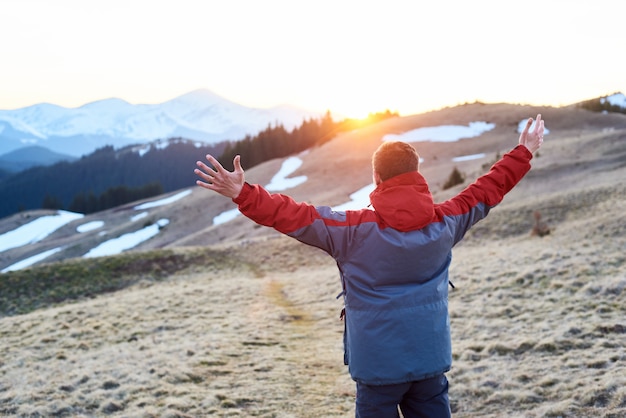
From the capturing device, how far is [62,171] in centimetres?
19675

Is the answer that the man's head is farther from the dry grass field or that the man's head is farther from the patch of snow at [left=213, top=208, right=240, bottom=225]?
the patch of snow at [left=213, top=208, right=240, bottom=225]

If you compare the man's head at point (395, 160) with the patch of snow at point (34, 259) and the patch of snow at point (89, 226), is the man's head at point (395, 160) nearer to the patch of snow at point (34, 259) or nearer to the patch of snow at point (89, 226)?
the patch of snow at point (34, 259)

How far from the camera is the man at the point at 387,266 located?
135 inches

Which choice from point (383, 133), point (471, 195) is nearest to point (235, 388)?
point (471, 195)

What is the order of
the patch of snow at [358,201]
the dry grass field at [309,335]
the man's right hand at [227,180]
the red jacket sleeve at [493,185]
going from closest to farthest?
the man's right hand at [227,180] < the red jacket sleeve at [493,185] < the dry grass field at [309,335] < the patch of snow at [358,201]

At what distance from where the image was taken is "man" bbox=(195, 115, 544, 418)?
11.2 feet

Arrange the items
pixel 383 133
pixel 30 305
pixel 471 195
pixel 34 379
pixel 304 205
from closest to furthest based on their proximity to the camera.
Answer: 1. pixel 304 205
2. pixel 471 195
3. pixel 34 379
4. pixel 30 305
5. pixel 383 133

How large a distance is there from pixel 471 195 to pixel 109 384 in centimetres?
719

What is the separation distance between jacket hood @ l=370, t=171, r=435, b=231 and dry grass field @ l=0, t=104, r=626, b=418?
388cm

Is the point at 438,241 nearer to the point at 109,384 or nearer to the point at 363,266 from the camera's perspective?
the point at 363,266

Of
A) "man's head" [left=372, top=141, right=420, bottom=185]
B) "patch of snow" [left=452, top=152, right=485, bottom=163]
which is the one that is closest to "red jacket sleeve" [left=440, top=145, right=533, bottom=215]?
"man's head" [left=372, top=141, right=420, bottom=185]

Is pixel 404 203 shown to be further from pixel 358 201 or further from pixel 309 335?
pixel 358 201

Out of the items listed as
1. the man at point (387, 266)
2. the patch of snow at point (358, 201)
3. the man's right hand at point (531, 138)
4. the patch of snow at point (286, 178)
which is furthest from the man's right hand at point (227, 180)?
the patch of snow at point (286, 178)

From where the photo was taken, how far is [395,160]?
3576 mm
